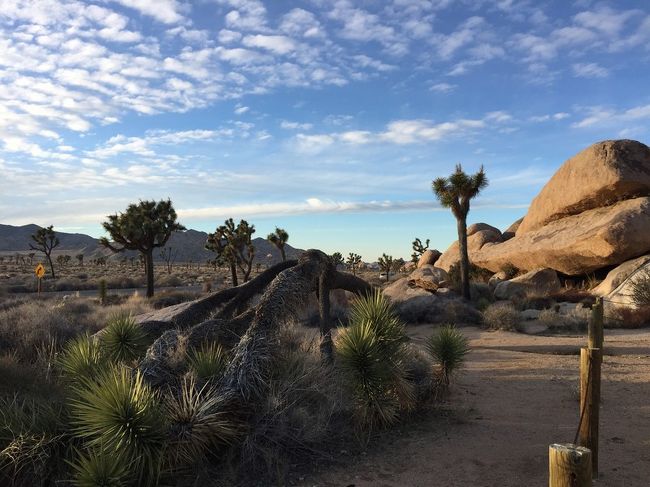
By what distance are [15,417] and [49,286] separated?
4608 centimetres

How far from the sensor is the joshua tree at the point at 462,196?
25203 millimetres

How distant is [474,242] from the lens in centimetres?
3516

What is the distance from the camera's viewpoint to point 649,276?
63.5ft

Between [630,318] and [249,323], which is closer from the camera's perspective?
[249,323]

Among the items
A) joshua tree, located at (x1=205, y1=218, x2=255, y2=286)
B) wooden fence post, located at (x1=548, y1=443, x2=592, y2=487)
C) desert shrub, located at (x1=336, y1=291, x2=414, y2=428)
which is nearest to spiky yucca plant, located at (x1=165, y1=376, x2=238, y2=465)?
desert shrub, located at (x1=336, y1=291, x2=414, y2=428)

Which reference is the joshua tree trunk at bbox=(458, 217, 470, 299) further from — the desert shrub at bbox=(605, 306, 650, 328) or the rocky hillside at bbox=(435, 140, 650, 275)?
the desert shrub at bbox=(605, 306, 650, 328)

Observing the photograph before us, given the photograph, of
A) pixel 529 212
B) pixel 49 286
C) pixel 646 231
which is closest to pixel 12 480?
pixel 646 231

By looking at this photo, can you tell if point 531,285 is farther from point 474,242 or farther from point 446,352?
point 446,352

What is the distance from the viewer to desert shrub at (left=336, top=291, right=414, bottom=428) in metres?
7.07

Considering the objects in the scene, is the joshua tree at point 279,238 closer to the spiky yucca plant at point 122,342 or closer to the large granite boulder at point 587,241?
the large granite boulder at point 587,241

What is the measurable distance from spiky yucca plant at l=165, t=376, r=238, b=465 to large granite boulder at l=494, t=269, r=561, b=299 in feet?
67.6

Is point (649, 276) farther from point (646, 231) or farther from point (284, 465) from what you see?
point (284, 465)

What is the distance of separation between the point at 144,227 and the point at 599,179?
26451mm

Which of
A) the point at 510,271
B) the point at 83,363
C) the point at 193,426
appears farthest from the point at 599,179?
the point at 193,426
